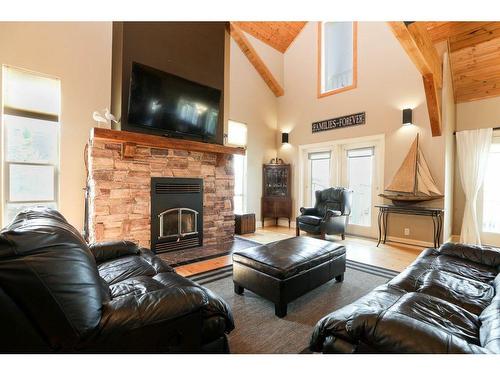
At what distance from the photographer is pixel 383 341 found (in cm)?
93

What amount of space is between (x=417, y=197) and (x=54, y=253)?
4.77m

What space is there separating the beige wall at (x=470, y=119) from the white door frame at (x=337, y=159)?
1318 mm

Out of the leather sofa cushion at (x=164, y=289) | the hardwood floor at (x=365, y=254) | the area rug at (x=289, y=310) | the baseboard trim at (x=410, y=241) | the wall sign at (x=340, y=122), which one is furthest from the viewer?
the wall sign at (x=340, y=122)

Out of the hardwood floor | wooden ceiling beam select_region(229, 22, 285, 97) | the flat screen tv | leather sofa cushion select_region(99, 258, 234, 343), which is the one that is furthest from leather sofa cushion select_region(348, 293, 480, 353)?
wooden ceiling beam select_region(229, 22, 285, 97)

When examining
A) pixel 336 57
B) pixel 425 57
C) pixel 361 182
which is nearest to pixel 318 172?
pixel 361 182

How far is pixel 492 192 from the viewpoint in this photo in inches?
164

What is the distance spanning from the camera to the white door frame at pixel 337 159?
15.5ft

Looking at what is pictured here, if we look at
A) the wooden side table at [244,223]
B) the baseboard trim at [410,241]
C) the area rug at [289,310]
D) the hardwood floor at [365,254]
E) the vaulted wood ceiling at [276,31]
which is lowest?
the area rug at [289,310]

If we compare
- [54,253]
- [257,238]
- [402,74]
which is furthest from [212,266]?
[402,74]

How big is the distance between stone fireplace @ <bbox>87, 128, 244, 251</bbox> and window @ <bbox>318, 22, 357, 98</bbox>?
2896 millimetres

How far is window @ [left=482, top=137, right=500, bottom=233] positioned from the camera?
13.4 ft

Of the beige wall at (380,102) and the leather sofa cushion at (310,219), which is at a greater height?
the beige wall at (380,102)

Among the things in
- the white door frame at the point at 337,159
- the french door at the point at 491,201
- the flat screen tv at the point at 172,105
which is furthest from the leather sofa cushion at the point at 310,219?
the french door at the point at 491,201

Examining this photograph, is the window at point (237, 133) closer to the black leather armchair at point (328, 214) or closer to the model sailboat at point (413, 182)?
the black leather armchair at point (328, 214)
